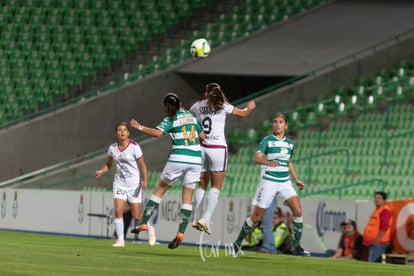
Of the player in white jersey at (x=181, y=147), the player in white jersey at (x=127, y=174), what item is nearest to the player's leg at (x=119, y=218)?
the player in white jersey at (x=127, y=174)

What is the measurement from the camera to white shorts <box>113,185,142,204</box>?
69.3ft

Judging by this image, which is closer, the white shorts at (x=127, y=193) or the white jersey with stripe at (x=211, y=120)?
the white jersey with stripe at (x=211, y=120)

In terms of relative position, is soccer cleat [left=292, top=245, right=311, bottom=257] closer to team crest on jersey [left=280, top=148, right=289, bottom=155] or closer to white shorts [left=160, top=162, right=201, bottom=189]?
team crest on jersey [left=280, top=148, right=289, bottom=155]

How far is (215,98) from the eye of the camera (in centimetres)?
1788

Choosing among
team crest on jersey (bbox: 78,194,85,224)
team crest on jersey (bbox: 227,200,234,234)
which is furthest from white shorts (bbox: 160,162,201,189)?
team crest on jersey (bbox: 78,194,85,224)

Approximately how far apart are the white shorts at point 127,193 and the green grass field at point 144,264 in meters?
1.62

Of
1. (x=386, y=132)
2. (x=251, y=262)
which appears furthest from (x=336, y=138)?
(x=251, y=262)

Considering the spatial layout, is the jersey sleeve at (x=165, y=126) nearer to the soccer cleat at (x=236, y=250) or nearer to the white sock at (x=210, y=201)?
the white sock at (x=210, y=201)

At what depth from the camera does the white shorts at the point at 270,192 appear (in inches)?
719

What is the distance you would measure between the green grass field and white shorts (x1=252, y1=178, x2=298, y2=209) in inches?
32.7

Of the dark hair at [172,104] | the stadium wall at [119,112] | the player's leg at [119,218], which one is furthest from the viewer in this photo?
the stadium wall at [119,112]

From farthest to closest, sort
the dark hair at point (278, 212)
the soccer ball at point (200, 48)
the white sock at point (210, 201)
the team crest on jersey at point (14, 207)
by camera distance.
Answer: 1. the team crest on jersey at point (14, 207)
2. the dark hair at point (278, 212)
3. the soccer ball at point (200, 48)
4. the white sock at point (210, 201)

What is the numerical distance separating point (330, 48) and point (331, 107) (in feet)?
13.3

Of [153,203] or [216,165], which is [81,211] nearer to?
[153,203]
